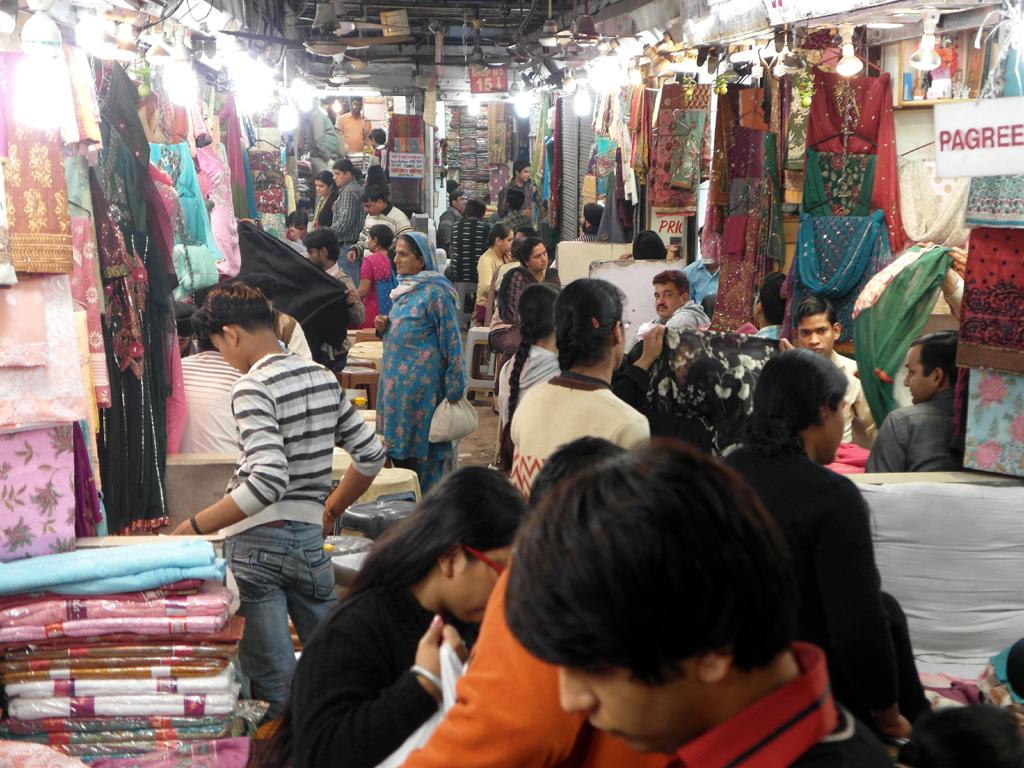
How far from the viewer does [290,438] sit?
351cm

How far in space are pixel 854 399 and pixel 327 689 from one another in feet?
12.2

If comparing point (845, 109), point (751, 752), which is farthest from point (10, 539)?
point (845, 109)

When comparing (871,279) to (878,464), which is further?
(871,279)

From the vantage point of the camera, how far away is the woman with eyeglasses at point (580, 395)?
133 inches

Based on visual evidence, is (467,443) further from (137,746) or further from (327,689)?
(327,689)

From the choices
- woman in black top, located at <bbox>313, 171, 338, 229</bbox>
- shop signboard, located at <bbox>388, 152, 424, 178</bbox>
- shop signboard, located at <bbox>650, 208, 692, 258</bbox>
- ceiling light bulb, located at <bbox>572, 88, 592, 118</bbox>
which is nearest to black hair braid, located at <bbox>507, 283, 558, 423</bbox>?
shop signboard, located at <bbox>650, 208, 692, 258</bbox>

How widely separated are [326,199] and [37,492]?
9.64 m

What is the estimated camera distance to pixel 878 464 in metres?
4.49

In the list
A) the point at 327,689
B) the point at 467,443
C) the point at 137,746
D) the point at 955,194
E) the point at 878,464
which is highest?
the point at 955,194

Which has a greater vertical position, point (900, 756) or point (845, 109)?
point (845, 109)

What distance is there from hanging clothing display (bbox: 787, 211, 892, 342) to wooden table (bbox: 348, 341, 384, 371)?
3.06 m

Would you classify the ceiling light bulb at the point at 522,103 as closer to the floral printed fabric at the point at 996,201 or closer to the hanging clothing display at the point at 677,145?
the hanging clothing display at the point at 677,145

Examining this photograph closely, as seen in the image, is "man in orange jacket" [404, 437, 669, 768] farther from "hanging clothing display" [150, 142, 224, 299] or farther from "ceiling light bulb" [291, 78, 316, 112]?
"ceiling light bulb" [291, 78, 316, 112]

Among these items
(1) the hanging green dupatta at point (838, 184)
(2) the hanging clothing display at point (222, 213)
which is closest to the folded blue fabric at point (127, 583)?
(2) the hanging clothing display at point (222, 213)
